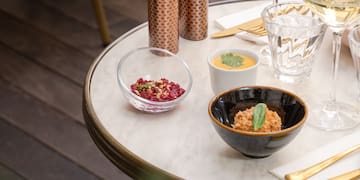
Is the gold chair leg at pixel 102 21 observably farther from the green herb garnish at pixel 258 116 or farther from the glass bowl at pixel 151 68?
the green herb garnish at pixel 258 116

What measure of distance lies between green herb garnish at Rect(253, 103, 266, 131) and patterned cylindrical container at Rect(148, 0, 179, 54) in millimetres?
357

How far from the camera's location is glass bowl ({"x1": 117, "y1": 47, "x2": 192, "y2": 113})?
3.89 ft

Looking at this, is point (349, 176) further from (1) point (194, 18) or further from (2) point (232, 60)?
(1) point (194, 18)

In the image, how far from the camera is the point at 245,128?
0.97 m

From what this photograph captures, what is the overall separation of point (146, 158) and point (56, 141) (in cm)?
110

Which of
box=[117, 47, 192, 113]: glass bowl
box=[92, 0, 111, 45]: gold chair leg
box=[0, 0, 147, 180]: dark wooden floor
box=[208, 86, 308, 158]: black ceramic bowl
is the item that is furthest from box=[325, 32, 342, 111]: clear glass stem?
box=[92, 0, 111, 45]: gold chair leg

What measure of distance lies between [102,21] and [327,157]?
1.62 meters

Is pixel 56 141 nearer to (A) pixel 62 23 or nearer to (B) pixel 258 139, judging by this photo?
(A) pixel 62 23

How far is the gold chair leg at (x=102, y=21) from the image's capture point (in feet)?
8.05

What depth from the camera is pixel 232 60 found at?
1147 millimetres

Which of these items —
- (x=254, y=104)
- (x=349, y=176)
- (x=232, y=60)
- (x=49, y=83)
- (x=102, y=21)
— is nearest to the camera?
(x=349, y=176)

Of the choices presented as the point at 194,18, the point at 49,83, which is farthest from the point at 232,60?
the point at 49,83

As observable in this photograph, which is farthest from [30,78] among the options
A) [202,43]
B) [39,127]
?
[202,43]

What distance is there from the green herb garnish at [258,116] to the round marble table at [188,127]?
0.19ft
